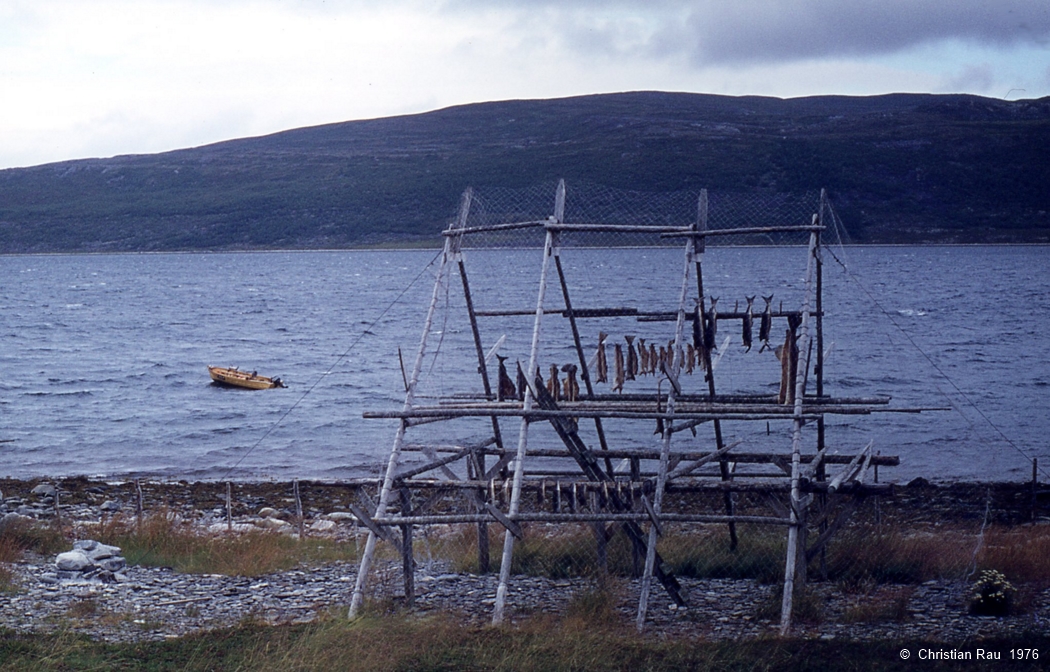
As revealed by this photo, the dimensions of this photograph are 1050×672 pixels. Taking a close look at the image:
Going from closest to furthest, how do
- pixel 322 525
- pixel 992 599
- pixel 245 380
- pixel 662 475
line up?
1. pixel 992 599
2. pixel 662 475
3. pixel 322 525
4. pixel 245 380

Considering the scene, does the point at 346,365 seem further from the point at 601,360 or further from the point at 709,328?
the point at 709,328

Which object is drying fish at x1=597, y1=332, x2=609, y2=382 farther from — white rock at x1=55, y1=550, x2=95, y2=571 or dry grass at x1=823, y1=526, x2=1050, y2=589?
white rock at x1=55, y1=550, x2=95, y2=571

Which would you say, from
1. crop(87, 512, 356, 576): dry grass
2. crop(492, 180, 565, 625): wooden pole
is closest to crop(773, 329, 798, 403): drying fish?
crop(492, 180, 565, 625): wooden pole

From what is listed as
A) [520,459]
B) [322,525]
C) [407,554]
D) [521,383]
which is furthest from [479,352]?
[322,525]

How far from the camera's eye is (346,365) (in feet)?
170

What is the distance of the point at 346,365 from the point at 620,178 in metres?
63.5

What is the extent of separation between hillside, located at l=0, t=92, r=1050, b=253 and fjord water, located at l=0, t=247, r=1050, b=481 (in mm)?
11031

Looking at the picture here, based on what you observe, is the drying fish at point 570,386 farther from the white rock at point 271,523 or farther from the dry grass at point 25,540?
the white rock at point 271,523

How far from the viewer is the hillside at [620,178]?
382ft

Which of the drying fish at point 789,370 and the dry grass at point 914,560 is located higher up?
the drying fish at point 789,370

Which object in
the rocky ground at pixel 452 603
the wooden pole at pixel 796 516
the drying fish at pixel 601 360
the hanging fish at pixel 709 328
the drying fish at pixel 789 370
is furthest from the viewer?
the drying fish at pixel 601 360

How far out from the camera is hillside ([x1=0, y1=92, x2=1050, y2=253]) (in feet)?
382

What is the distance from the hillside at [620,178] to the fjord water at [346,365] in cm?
1103

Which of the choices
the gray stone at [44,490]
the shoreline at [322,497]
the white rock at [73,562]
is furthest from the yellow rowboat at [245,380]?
the white rock at [73,562]
